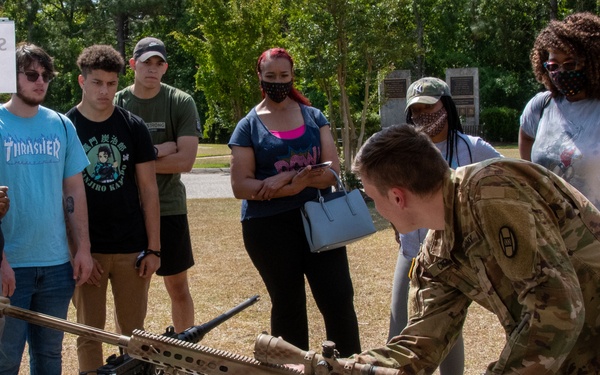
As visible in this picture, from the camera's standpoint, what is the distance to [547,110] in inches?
149

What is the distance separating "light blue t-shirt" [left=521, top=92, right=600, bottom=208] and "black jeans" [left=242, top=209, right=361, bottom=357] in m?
1.26

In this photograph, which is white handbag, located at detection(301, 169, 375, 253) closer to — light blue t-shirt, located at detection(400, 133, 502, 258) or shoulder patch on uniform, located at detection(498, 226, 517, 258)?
light blue t-shirt, located at detection(400, 133, 502, 258)

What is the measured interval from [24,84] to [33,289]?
981 millimetres

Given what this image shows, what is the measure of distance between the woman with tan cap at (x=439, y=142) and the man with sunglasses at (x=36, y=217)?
165cm

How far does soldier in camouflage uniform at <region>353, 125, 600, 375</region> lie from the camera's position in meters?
1.95

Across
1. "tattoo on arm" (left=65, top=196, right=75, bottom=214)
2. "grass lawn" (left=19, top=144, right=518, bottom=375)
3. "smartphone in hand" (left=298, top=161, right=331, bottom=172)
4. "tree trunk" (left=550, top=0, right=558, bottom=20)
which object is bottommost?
"grass lawn" (left=19, top=144, right=518, bottom=375)

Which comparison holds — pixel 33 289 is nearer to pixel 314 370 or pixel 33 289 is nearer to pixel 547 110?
pixel 314 370

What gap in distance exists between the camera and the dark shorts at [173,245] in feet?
15.6

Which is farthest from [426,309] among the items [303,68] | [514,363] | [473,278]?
[303,68]

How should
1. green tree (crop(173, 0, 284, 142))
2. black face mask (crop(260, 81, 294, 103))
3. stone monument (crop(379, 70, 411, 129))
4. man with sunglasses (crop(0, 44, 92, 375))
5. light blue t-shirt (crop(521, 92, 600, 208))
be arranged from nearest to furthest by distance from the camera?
1. light blue t-shirt (crop(521, 92, 600, 208))
2. man with sunglasses (crop(0, 44, 92, 375))
3. black face mask (crop(260, 81, 294, 103))
4. green tree (crop(173, 0, 284, 142))
5. stone monument (crop(379, 70, 411, 129))

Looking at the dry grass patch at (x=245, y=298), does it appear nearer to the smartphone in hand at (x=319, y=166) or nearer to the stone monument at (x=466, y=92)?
the smartphone in hand at (x=319, y=166)

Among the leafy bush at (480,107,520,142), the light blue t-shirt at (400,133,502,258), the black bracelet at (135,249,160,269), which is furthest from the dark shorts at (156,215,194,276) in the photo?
the leafy bush at (480,107,520,142)

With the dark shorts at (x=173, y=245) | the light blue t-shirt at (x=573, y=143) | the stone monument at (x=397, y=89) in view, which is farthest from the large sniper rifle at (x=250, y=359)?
the stone monument at (x=397, y=89)

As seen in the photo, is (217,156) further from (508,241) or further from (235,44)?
(508,241)
